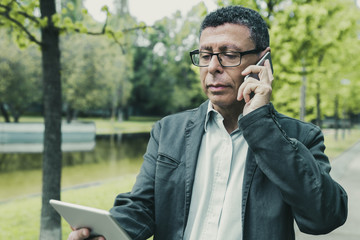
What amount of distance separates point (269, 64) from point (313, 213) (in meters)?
0.67

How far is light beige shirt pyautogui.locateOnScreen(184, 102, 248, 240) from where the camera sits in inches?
60.7

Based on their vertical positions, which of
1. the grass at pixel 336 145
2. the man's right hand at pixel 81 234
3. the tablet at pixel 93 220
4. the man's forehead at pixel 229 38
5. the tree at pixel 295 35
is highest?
the tree at pixel 295 35

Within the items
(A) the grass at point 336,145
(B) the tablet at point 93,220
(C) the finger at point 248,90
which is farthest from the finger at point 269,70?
(A) the grass at point 336,145

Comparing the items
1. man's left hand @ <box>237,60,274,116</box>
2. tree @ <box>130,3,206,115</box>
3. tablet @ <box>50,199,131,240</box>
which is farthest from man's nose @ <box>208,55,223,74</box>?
tree @ <box>130,3,206,115</box>

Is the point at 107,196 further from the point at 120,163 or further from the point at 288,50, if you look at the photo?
the point at 120,163

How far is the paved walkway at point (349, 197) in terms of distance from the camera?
5199 mm

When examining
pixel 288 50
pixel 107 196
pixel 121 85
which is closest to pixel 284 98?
pixel 288 50

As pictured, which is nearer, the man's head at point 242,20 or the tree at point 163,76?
the man's head at point 242,20

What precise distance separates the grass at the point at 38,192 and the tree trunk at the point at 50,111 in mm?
1253

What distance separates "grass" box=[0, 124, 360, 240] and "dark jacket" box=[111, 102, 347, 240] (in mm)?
4194

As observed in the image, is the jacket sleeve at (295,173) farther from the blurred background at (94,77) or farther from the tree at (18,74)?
the tree at (18,74)

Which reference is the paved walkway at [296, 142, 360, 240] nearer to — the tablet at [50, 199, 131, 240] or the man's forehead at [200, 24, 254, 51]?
the man's forehead at [200, 24, 254, 51]

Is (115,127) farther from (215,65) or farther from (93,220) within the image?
(93,220)

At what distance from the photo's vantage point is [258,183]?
5.01ft
